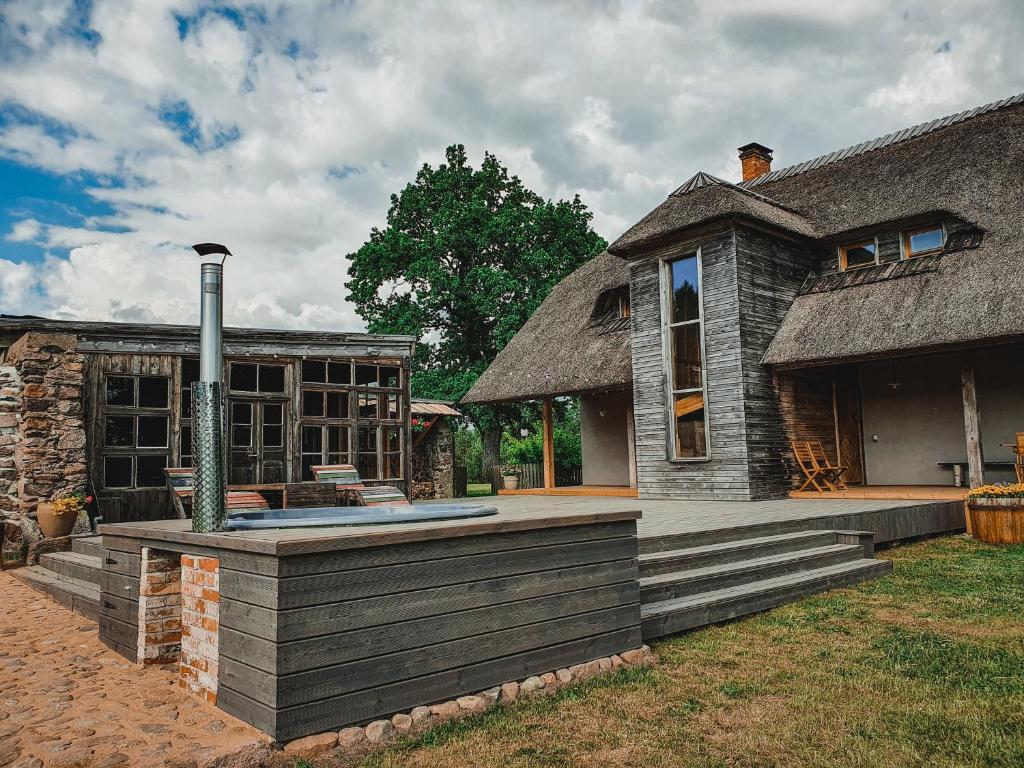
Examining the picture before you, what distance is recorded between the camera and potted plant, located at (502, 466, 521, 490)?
18062 millimetres

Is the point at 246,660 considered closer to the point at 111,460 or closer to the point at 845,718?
the point at 845,718

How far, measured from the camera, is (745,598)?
5.36 meters

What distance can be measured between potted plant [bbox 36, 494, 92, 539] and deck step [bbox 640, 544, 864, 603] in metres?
7.23

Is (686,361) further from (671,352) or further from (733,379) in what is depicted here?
(733,379)

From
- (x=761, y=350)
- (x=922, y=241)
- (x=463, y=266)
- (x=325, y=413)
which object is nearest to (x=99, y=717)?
(x=325, y=413)

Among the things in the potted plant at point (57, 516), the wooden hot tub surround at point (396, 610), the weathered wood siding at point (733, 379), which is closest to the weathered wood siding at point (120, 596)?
the wooden hot tub surround at point (396, 610)

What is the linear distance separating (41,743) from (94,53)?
336 inches

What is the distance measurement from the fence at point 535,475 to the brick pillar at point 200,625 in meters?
14.9

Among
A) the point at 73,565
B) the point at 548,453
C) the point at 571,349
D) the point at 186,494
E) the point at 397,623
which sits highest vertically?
the point at 571,349

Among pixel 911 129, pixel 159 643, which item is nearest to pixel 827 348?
pixel 911 129

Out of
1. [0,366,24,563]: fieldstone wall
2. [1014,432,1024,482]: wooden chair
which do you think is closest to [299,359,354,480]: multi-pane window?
[0,366,24,563]: fieldstone wall

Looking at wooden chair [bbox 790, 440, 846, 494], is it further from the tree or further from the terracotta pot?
the tree

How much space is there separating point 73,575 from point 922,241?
12.4 m

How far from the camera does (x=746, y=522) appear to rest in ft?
23.5
